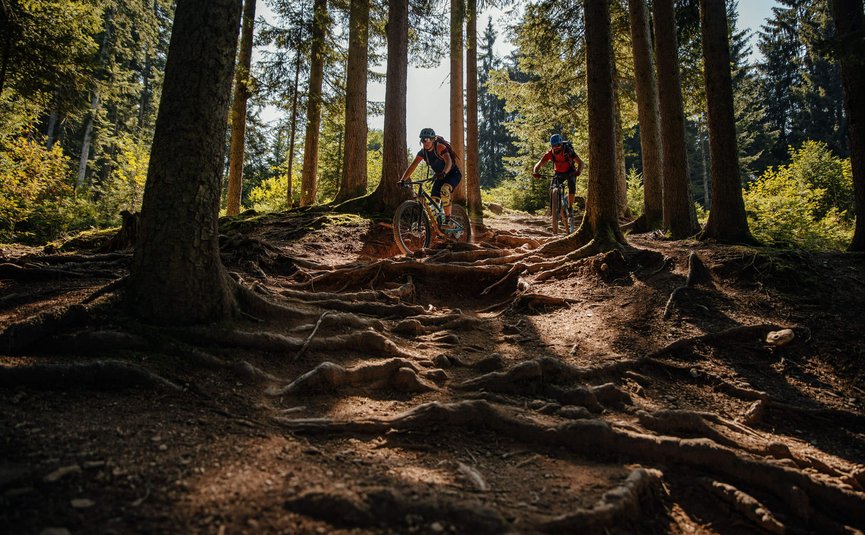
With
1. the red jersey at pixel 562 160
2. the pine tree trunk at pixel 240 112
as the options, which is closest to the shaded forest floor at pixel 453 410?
the red jersey at pixel 562 160

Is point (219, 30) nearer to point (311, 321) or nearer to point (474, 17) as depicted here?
point (311, 321)

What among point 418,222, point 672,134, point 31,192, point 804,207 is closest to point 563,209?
point 672,134

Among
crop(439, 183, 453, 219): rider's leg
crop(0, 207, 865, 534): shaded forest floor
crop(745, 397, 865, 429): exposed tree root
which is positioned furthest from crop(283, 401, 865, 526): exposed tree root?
crop(439, 183, 453, 219): rider's leg

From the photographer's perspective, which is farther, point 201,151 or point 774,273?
point 774,273

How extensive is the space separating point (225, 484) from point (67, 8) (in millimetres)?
12496

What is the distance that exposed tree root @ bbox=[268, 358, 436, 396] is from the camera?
12.1 ft

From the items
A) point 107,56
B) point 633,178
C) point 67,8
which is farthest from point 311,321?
point 107,56

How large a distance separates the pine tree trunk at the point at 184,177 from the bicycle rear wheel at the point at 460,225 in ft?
19.8

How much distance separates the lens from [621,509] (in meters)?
2.38

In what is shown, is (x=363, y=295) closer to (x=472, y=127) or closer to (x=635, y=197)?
(x=472, y=127)

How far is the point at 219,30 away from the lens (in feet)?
12.9

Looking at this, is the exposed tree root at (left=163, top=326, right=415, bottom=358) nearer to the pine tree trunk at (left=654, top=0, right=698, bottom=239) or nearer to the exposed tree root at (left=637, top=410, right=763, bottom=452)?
the exposed tree root at (left=637, top=410, right=763, bottom=452)

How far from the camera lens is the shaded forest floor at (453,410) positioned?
2.10 m

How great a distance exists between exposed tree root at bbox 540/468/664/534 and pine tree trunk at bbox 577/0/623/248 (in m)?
5.17
